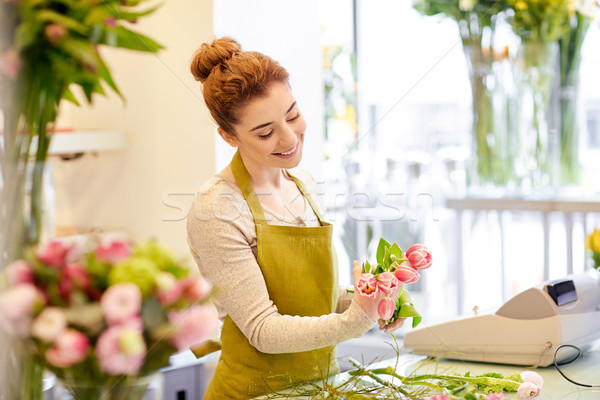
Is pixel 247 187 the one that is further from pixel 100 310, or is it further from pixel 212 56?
pixel 100 310

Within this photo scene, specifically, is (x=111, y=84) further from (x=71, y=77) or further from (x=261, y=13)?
(x=261, y=13)

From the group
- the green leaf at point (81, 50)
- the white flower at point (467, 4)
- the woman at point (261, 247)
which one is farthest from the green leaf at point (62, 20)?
the white flower at point (467, 4)

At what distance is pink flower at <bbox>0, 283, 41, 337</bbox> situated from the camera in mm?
607

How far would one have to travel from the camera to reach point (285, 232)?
1.16m

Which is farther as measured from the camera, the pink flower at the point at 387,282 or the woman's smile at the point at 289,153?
the woman's smile at the point at 289,153

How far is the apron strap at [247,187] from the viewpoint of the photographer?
45.5 inches

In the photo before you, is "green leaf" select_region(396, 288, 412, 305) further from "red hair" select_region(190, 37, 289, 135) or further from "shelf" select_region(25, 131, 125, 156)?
"shelf" select_region(25, 131, 125, 156)

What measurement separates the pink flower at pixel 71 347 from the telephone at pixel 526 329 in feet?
2.75

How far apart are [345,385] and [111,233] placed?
0.52 meters

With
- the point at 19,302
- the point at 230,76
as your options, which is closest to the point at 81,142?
the point at 19,302

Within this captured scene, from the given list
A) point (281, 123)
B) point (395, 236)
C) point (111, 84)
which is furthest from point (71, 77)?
point (395, 236)

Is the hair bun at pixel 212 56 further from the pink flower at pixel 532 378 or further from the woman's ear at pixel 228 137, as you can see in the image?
the pink flower at pixel 532 378

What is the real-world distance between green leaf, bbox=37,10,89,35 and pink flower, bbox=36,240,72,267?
197 mm

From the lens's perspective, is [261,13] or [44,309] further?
[261,13]
